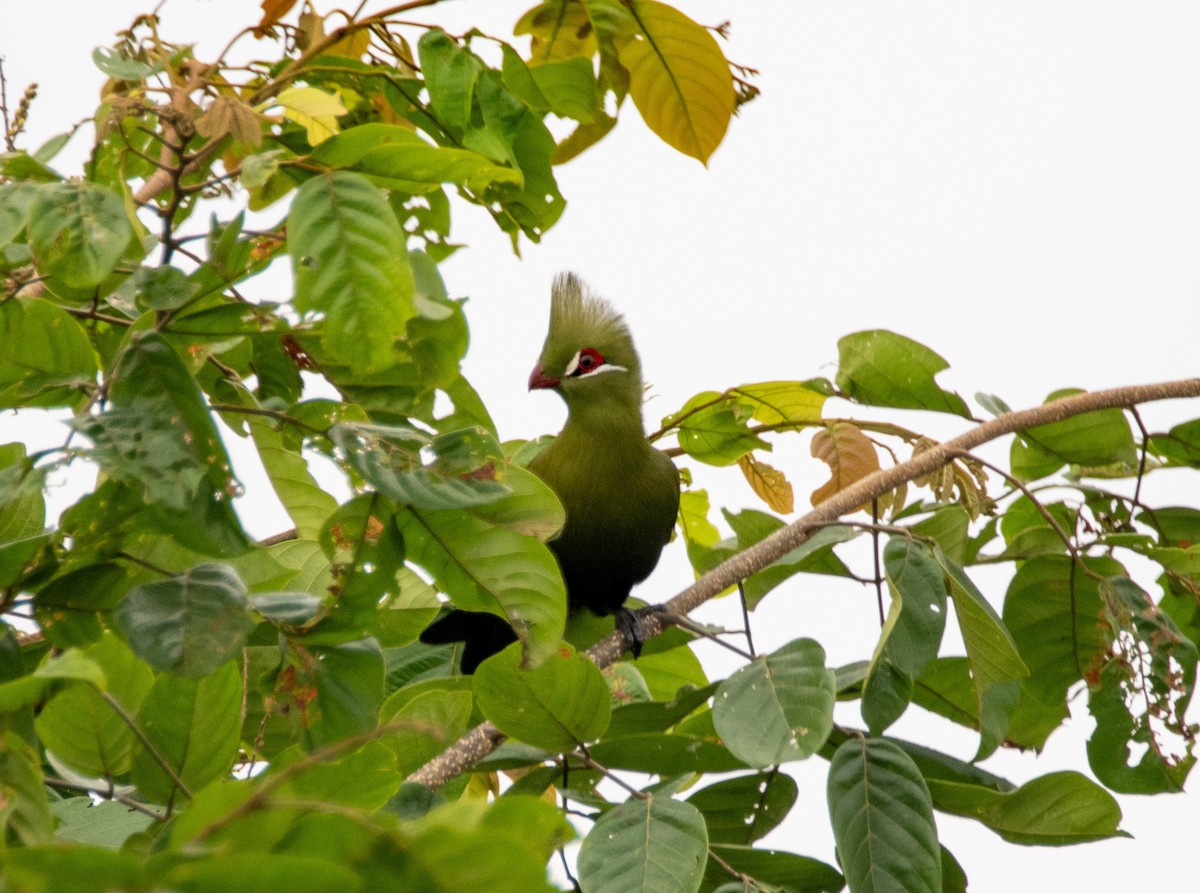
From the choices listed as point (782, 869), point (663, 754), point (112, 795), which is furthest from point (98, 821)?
point (782, 869)

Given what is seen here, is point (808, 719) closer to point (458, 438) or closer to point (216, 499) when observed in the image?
point (458, 438)

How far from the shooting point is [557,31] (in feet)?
6.96

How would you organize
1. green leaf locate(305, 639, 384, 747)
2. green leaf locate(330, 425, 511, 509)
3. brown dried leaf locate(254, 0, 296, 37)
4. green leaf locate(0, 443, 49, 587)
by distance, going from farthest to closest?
brown dried leaf locate(254, 0, 296, 37) → green leaf locate(305, 639, 384, 747) → green leaf locate(330, 425, 511, 509) → green leaf locate(0, 443, 49, 587)

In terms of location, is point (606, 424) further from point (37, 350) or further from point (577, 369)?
point (37, 350)

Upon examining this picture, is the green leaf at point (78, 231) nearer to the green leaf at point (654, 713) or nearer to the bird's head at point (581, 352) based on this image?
the green leaf at point (654, 713)

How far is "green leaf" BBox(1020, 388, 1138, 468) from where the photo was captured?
2.26 meters

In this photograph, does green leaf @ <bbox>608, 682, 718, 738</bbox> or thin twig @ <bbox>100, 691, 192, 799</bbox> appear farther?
green leaf @ <bbox>608, 682, 718, 738</bbox>

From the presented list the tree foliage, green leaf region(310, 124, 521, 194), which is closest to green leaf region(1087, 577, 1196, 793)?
the tree foliage

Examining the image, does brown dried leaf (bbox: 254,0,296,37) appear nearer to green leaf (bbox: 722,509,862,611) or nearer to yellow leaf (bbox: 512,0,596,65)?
yellow leaf (bbox: 512,0,596,65)

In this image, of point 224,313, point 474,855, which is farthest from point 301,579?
point 474,855

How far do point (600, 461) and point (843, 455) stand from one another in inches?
37.7

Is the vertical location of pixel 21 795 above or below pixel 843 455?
below

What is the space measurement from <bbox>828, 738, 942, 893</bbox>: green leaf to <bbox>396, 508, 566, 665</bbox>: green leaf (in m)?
0.48

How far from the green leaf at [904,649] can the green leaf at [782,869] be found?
0.20 metres
